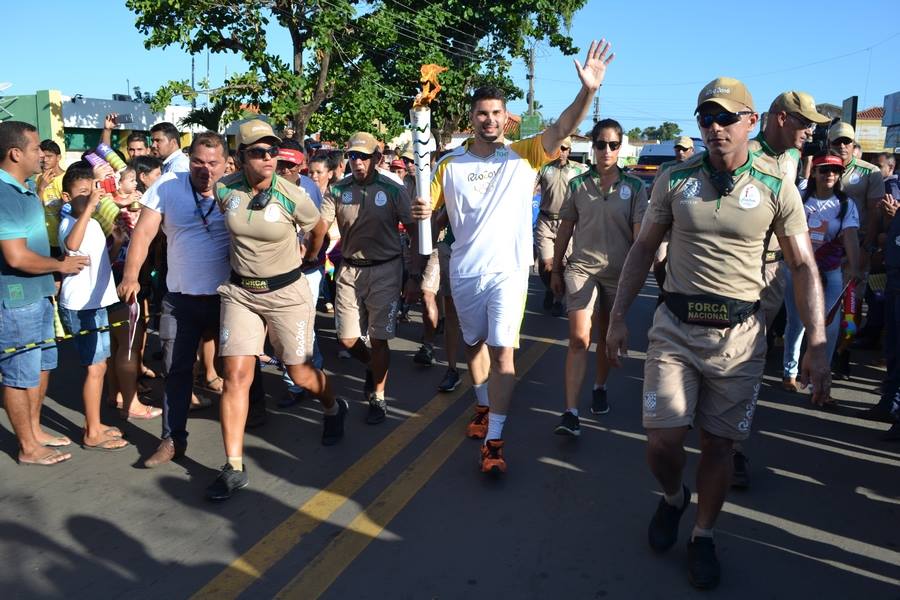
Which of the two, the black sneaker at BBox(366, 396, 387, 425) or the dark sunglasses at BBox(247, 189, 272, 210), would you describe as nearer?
the dark sunglasses at BBox(247, 189, 272, 210)

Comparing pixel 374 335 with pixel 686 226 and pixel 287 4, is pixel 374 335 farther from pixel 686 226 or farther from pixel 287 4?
pixel 287 4

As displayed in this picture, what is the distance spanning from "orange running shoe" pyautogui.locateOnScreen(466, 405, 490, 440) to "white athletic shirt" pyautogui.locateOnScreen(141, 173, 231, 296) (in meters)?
1.92

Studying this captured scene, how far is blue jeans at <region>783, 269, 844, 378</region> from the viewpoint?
6.18 m

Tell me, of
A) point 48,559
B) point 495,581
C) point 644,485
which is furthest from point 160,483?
point 644,485

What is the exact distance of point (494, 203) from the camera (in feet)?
15.7

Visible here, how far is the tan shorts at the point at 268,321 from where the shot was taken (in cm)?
465

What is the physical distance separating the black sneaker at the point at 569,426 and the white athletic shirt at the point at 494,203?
115cm

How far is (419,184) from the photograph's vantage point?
16.2 feet

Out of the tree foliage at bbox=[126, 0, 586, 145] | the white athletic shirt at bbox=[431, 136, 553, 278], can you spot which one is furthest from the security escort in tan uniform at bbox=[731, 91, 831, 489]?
the tree foliage at bbox=[126, 0, 586, 145]

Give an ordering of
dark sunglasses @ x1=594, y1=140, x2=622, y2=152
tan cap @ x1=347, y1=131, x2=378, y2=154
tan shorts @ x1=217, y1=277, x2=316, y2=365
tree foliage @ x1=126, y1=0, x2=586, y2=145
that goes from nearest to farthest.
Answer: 1. tan shorts @ x1=217, y1=277, x2=316, y2=365
2. dark sunglasses @ x1=594, y1=140, x2=622, y2=152
3. tan cap @ x1=347, y1=131, x2=378, y2=154
4. tree foliage @ x1=126, y1=0, x2=586, y2=145

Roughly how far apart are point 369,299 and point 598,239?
5.81 ft

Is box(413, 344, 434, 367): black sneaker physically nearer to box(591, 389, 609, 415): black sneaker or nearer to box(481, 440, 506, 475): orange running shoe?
box(591, 389, 609, 415): black sneaker

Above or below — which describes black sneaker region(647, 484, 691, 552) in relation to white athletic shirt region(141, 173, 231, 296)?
below

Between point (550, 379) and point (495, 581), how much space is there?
3.56 meters
